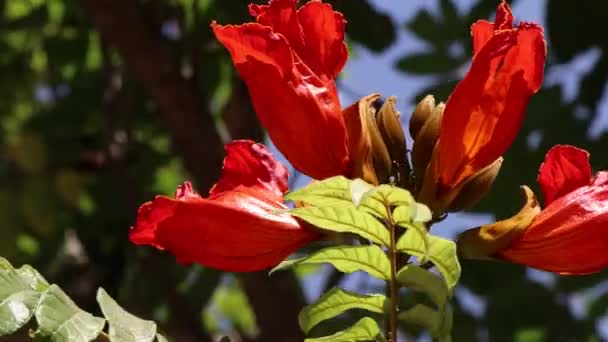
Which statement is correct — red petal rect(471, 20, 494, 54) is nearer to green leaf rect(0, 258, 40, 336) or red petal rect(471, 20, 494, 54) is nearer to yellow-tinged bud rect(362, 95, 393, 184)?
yellow-tinged bud rect(362, 95, 393, 184)

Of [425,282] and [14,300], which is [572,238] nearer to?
A: [425,282]

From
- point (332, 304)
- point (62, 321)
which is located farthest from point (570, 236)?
point (62, 321)

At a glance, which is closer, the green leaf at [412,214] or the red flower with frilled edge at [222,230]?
the green leaf at [412,214]

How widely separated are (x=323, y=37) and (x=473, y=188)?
298mm

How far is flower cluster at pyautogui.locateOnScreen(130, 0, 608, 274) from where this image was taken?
1.32m

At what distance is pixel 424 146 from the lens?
1405 mm

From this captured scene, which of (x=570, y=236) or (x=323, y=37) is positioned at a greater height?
(x=323, y=37)

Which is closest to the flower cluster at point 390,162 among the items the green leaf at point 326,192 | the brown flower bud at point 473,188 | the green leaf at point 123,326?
the brown flower bud at point 473,188

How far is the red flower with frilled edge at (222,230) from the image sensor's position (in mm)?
1293

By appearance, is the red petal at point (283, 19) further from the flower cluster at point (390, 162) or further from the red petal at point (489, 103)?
the red petal at point (489, 103)

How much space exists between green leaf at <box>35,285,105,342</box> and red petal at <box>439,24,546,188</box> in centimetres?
49

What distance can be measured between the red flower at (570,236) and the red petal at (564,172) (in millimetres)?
25

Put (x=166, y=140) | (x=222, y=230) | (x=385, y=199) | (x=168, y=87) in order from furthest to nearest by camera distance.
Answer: (x=166, y=140), (x=168, y=87), (x=222, y=230), (x=385, y=199)

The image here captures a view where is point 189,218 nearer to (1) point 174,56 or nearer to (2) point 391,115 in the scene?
(2) point 391,115
